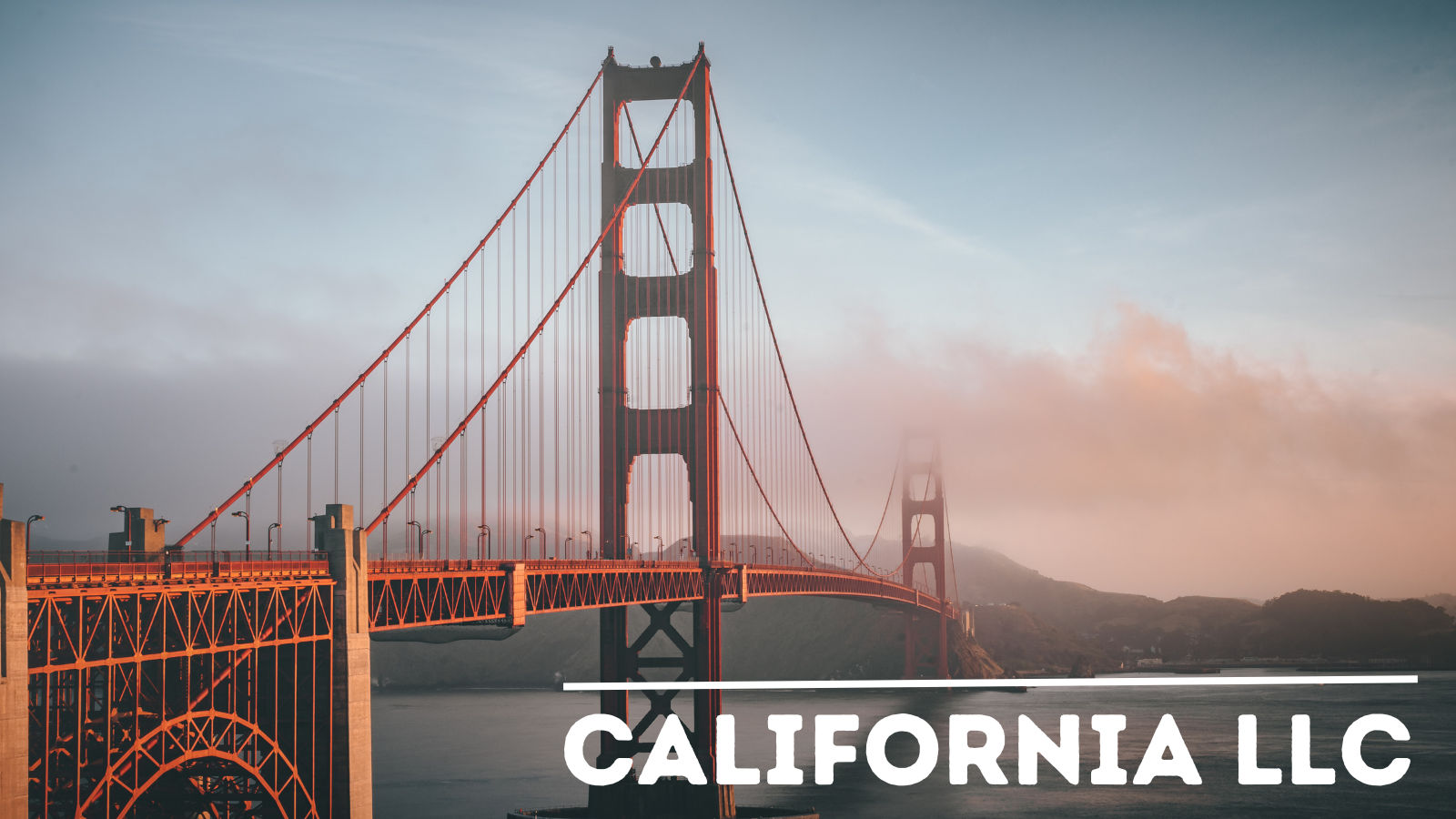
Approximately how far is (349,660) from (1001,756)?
63.2 m

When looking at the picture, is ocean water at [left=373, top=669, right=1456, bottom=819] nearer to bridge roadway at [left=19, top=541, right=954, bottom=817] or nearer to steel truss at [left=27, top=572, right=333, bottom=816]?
bridge roadway at [left=19, top=541, right=954, bottom=817]

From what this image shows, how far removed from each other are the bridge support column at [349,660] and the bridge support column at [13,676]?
9.54 m

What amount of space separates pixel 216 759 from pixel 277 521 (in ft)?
19.4

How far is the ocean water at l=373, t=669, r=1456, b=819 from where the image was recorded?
6500 centimetres

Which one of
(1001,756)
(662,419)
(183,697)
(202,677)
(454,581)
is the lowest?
(1001,756)

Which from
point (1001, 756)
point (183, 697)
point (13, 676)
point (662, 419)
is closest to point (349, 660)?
point (183, 697)

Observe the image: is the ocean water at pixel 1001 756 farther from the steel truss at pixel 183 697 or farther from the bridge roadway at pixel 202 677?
the steel truss at pixel 183 697

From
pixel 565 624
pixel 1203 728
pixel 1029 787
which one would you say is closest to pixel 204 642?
pixel 1029 787

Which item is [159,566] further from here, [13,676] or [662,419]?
[662,419]

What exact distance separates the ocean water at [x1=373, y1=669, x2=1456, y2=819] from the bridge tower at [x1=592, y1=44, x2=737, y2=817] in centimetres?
953

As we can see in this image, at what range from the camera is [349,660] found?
98.9 feet

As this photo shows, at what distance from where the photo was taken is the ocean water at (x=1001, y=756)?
6500 cm

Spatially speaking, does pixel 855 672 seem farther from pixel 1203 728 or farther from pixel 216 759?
pixel 216 759

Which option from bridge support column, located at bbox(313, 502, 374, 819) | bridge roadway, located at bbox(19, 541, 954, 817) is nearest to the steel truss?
bridge roadway, located at bbox(19, 541, 954, 817)
